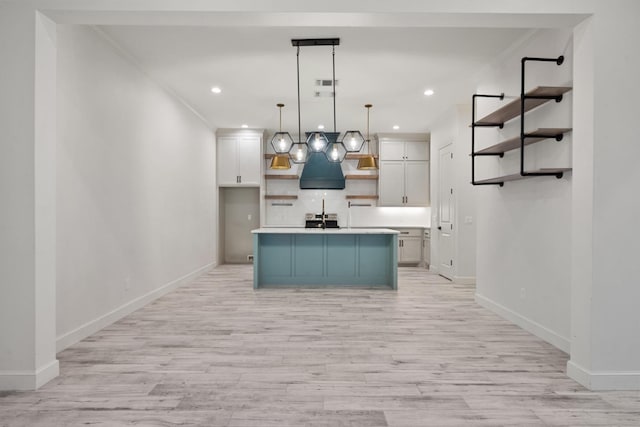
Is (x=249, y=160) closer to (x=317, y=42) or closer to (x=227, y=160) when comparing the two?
(x=227, y=160)

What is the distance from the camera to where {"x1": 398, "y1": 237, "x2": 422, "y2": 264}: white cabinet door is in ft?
27.8

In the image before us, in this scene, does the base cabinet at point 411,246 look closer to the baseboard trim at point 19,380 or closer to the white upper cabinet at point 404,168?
the white upper cabinet at point 404,168

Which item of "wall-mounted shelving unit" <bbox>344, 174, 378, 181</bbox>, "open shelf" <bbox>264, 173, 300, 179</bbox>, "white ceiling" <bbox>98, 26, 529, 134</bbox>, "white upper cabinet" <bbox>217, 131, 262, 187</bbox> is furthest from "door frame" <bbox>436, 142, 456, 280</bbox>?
"white upper cabinet" <bbox>217, 131, 262, 187</bbox>

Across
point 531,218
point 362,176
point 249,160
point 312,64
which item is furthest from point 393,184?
point 531,218

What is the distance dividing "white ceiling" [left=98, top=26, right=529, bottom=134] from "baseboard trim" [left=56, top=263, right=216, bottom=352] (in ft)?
9.24

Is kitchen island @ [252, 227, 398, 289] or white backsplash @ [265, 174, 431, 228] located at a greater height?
white backsplash @ [265, 174, 431, 228]

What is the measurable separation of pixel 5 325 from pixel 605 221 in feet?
13.0

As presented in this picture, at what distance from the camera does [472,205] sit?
21.2 feet

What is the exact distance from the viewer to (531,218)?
12.6 feet

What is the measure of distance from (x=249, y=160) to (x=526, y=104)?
19.4 ft

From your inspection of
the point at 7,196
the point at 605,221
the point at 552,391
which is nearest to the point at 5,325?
the point at 7,196

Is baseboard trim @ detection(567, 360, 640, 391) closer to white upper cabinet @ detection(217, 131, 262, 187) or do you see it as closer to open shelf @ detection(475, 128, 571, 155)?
open shelf @ detection(475, 128, 571, 155)

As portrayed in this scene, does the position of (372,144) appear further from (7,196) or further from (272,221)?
(7,196)

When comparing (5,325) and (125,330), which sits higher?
(5,325)
